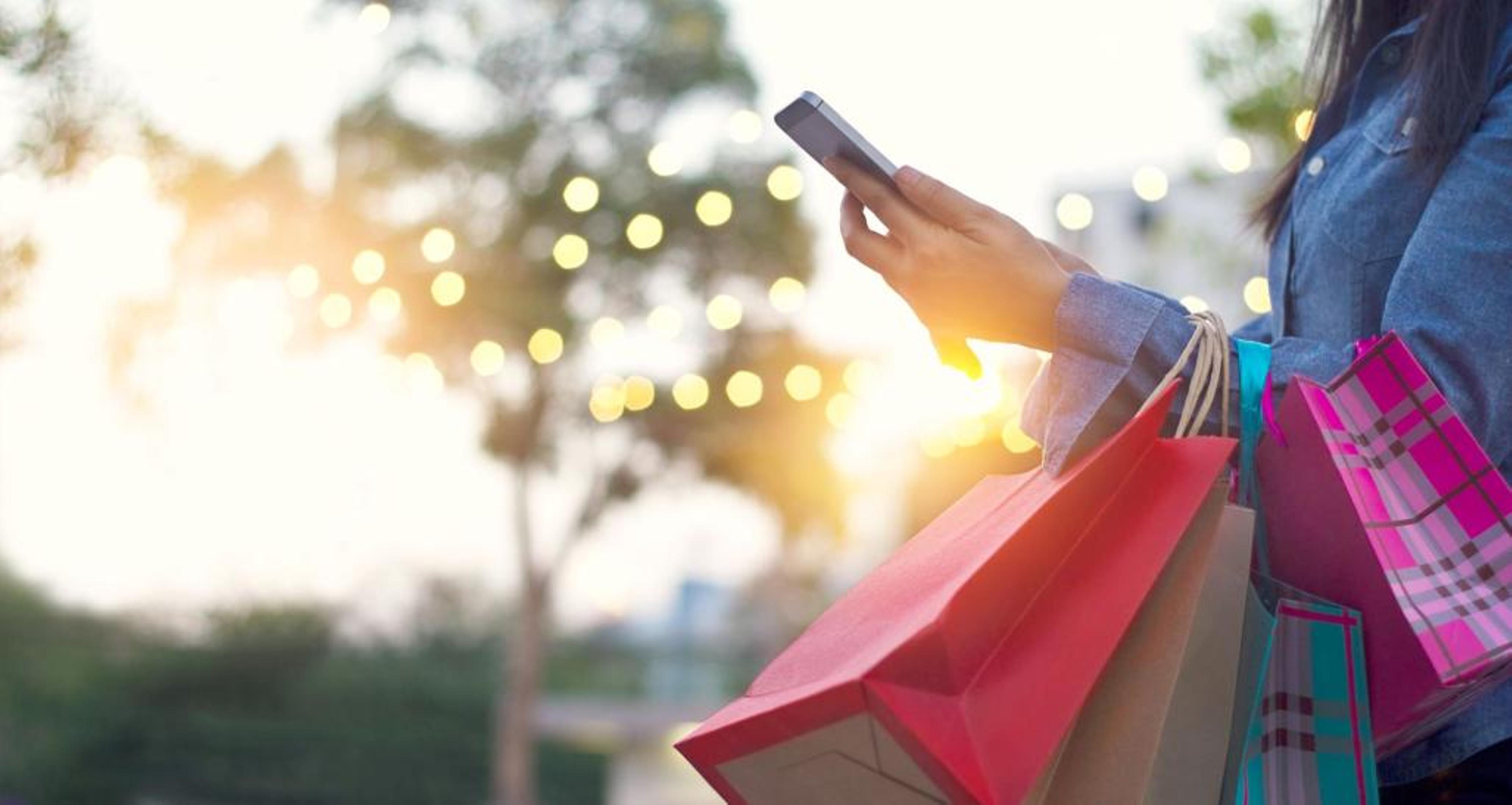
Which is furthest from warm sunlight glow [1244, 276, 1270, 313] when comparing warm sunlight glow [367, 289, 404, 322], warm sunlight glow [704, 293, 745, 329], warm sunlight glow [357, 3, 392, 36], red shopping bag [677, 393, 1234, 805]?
warm sunlight glow [367, 289, 404, 322]

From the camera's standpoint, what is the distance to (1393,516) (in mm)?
1014

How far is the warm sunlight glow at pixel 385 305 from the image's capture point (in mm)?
11195

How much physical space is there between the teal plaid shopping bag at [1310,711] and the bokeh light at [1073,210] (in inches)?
318

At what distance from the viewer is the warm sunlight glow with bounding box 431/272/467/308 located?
37.4 ft

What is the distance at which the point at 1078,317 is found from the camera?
1.08 meters

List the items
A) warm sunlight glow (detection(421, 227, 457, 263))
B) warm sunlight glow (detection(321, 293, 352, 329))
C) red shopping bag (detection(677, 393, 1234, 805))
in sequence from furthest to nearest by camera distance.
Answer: warm sunlight glow (detection(421, 227, 457, 263)), warm sunlight glow (detection(321, 293, 352, 329)), red shopping bag (detection(677, 393, 1234, 805))

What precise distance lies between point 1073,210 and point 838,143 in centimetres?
805

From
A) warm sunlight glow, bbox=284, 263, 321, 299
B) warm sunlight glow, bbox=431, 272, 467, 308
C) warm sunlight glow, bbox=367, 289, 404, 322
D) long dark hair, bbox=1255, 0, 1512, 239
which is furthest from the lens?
warm sunlight glow, bbox=431, 272, 467, 308

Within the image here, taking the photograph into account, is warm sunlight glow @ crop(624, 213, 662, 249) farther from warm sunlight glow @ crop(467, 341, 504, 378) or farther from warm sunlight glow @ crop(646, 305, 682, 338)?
warm sunlight glow @ crop(467, 341, 504, 378)

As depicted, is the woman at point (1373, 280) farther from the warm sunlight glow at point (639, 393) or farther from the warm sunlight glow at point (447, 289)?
the warm sunlight glow at point (639, 393)

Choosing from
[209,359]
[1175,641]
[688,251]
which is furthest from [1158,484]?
[688,251]

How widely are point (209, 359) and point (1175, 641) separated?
9.89m

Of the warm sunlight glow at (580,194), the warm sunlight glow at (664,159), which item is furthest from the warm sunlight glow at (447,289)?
the warm sunlight glow at (664,159)

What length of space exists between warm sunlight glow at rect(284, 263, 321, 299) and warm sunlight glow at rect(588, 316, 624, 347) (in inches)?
82.7
